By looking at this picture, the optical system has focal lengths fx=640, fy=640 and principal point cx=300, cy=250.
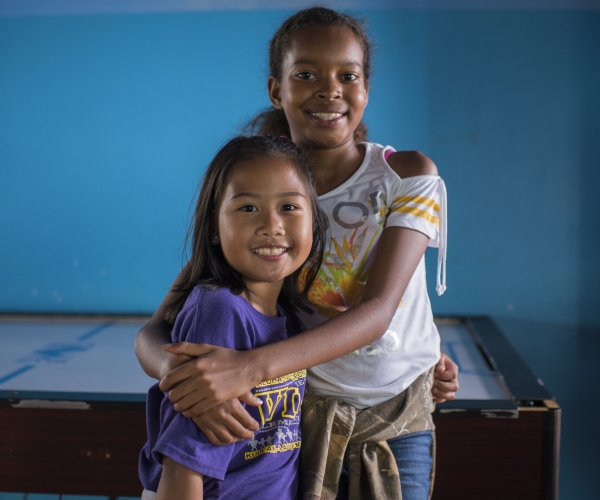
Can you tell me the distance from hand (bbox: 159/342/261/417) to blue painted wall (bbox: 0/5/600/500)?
1892 mm

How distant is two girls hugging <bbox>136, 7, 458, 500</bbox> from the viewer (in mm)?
834

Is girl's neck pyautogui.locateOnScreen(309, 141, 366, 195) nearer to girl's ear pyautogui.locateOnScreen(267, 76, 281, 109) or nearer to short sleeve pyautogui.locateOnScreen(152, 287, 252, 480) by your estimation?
girl's ear pyautogui.locateOnScreen(267, 76, 281, 109)

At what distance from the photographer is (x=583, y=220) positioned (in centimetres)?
258

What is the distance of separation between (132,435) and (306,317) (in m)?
0.60

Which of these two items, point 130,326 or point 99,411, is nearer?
point 99,411

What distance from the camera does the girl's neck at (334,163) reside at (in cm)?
114

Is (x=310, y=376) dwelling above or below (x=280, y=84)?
below

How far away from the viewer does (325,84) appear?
3.66ft

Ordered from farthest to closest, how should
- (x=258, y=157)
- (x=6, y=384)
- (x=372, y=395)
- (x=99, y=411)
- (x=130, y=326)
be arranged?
(x=130, y=326), (x=6, y=384), (x=99, y=411), (x=372, y=395), (x=258, y=157)

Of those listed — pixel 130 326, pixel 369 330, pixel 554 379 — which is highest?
pixel 369 330

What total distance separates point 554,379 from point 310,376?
6.37 feet

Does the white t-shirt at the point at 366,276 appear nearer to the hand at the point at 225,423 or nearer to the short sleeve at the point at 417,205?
the short sleeve at the point at 417,205

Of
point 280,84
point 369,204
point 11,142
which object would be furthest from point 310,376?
point 11,142

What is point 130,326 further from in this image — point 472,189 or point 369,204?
point 369,204
